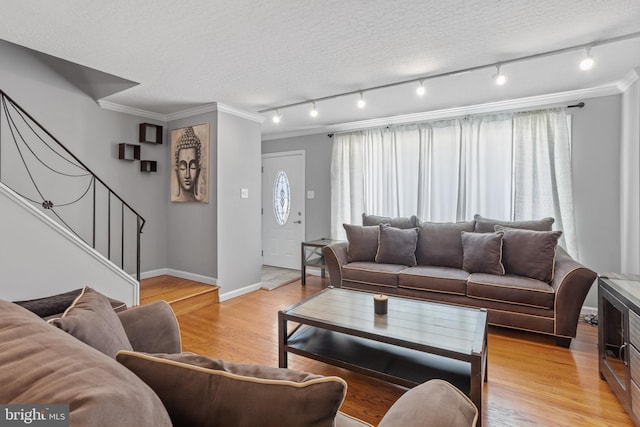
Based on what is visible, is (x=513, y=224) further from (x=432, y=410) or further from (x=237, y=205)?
(x=237, y=205)

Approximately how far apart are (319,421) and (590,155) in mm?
4141

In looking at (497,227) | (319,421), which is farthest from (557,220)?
(319,421)

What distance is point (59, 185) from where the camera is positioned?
11.3 ft

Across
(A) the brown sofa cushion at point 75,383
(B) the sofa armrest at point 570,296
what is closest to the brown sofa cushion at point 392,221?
(B) the sofa armrest at point 570,296

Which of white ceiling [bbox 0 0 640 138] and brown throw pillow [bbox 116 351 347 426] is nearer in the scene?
brown throw pillow [bbox 116 351 347 426]

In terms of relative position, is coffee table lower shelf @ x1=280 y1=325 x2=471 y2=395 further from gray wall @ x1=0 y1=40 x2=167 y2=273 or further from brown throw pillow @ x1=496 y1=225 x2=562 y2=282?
gray wall @ x1=0 y1=40 x2=167 y2=273

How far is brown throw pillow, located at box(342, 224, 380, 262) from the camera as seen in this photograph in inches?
153

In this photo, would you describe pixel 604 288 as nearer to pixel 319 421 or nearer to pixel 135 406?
pixel 319 421

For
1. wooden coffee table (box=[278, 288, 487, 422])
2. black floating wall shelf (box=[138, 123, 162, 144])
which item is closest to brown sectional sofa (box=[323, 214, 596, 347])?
wooden coffee table (box=[278, 288, 487, 422])

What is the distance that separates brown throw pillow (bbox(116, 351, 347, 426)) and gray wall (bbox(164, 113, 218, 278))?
324cm

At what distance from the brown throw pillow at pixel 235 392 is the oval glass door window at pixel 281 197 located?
4814 millimetres

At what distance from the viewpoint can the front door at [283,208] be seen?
5.36 metres

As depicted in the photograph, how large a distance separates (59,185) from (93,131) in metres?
0.74

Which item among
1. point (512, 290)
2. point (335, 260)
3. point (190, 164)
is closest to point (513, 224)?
point (512, 290)
